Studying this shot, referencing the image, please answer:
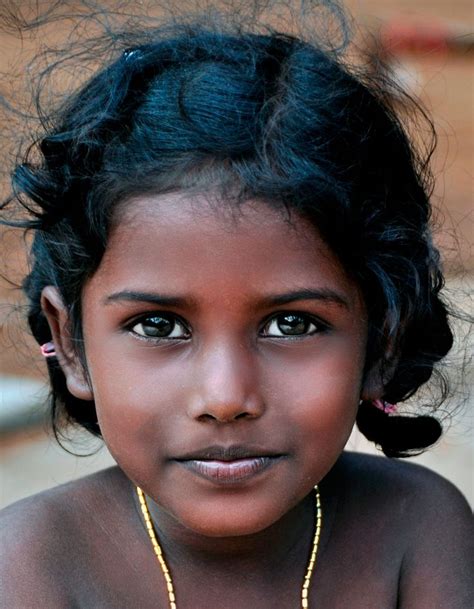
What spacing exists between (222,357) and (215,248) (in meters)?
0.15

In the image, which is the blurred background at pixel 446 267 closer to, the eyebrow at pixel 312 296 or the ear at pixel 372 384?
the ear at pixel 372 384

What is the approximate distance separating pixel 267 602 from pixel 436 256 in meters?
0.61

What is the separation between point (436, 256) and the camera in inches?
78.2

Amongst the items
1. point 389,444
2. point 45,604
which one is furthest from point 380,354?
point 45,604

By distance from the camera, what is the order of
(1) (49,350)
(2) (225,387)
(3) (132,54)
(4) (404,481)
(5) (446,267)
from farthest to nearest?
(5) (446,267) < (4) (404,481) < (1) (49,350) < (3) (132,54) < (2) (225,387)

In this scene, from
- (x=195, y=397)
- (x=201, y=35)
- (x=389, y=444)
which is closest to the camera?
(x=195, y=397)

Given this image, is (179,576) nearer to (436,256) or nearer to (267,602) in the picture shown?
(267,602)

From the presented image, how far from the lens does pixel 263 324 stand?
173cm

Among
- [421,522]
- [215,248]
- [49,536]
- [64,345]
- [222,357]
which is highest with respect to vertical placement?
[215,248]

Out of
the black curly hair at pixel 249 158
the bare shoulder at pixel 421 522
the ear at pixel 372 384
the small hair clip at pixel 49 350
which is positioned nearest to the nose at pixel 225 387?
the black curly hair at pixel 249 158

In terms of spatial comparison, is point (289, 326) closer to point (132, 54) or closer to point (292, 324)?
point (292, 324)

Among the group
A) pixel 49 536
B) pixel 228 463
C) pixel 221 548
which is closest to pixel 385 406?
pixel 221 548

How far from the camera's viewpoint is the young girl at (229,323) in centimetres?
170

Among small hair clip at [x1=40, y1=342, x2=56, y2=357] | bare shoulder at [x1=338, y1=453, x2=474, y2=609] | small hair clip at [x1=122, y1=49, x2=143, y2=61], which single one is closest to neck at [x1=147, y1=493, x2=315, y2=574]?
bare shoulder at [x1=338, y1=453, x2=474, y2=609]
